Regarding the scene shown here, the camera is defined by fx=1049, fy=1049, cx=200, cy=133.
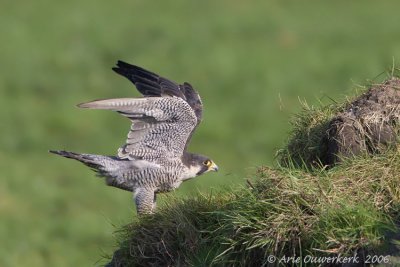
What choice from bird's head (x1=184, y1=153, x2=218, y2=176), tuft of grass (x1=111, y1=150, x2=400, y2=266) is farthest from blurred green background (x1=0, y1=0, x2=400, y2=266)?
tuft of grass (x1=111, y1=150, x2=400, y2=266)

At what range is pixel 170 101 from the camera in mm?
8453

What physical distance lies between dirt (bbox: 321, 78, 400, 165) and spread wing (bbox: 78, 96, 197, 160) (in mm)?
2004

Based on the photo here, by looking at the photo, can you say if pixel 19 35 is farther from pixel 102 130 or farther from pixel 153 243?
pixel 153 243

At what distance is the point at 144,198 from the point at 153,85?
1051 mm

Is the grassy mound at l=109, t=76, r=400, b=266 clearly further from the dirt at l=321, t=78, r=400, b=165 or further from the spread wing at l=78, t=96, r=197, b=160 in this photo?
the spread wing at l=78, t=96, r=197, b=160

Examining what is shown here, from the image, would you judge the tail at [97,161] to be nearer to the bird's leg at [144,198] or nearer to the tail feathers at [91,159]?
the tail feathers at [91,159]

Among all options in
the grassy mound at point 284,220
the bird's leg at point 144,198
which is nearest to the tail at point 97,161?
the bird's leg at point 144,198

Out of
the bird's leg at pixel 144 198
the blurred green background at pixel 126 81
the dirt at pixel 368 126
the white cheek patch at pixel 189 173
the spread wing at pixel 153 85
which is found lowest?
the dirt at pixel 368 126

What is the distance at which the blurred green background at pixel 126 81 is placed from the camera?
16.2 m

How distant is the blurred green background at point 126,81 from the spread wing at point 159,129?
18.9 feet

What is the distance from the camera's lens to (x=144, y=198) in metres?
8.23

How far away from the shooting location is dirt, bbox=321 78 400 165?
652 centimetres

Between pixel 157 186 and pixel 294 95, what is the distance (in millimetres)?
11823

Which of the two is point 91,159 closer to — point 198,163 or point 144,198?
point 144,198
